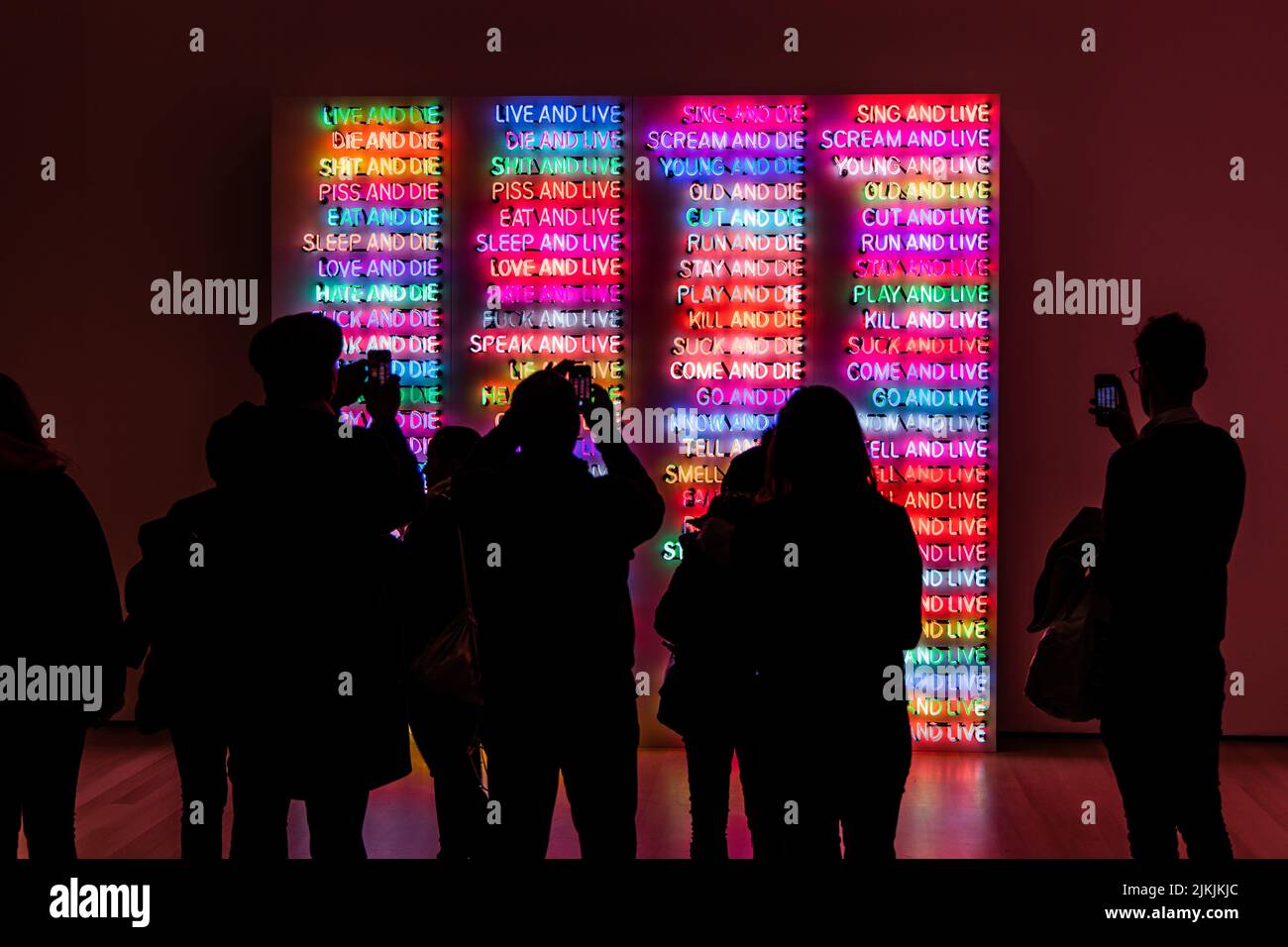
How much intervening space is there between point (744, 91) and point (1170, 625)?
4.49 m

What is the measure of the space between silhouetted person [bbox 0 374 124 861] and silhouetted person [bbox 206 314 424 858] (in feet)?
1.70

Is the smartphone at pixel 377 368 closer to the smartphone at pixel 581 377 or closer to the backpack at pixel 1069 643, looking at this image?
the smartphone at pixel 581 377

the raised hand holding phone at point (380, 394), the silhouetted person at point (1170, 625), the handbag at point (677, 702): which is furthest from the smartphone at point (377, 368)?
the silhouetted person at point (1170, 625)

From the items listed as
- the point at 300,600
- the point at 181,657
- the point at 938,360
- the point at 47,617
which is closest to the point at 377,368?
the point at 300,600

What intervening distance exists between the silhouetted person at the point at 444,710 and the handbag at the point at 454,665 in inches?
1.4

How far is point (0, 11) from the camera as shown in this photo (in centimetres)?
709

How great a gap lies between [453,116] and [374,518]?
430 centimetres

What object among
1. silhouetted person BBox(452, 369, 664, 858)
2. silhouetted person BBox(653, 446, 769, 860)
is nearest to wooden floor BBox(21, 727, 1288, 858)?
silhouetted person BBox(653, 446, 769, 860)

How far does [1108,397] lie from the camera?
3896 mm

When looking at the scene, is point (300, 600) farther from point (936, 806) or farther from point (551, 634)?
point (936, 806)
